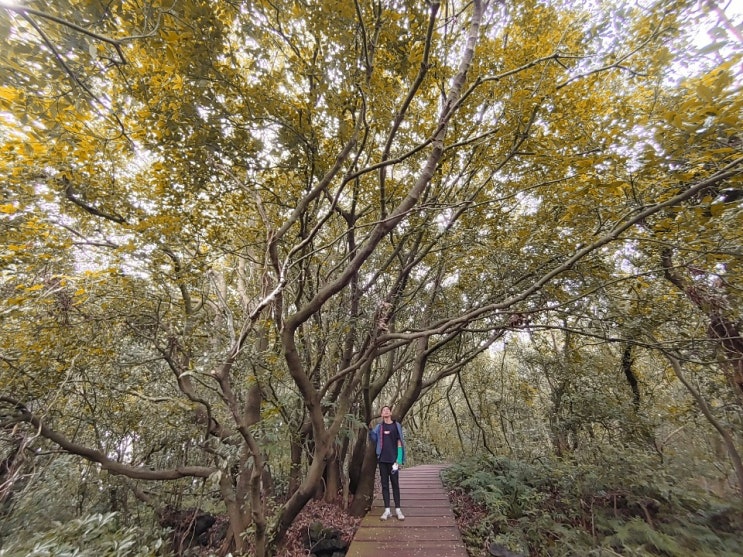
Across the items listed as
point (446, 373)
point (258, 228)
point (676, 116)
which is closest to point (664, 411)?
point (446, 373)

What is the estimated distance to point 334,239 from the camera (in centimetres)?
439

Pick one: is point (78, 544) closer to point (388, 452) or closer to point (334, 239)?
point (388, 452)

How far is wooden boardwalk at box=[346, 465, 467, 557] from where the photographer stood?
4018 mm

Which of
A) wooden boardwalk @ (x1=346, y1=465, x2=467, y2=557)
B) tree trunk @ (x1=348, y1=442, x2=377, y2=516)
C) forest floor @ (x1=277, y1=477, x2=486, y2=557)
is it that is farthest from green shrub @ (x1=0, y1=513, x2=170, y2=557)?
tree trunk @ (x1=348, y1=442, x2=377, y2=516)

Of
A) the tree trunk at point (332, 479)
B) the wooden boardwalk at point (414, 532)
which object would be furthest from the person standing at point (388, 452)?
the tree trunk at point (332, 479)

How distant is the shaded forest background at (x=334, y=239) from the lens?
2906 millimetres

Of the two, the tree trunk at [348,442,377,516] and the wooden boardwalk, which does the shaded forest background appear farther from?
the wooden boardwalk

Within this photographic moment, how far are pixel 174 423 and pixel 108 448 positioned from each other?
1764 millimetres

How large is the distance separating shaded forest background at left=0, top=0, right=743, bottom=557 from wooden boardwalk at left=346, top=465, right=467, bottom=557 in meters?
0.70

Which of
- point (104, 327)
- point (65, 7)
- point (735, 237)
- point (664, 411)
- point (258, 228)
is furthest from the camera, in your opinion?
point (664, 411)

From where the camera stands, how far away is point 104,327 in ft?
14.3

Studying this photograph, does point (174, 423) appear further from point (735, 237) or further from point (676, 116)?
point (735, 237)

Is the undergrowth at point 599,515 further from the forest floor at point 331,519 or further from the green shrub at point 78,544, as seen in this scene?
the green shrub at point 78,544

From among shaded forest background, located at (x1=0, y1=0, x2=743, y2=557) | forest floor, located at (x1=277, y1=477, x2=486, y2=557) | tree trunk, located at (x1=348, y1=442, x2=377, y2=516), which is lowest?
forest floor, located at (x1=277, y1=477, x2=486, y2=557)
